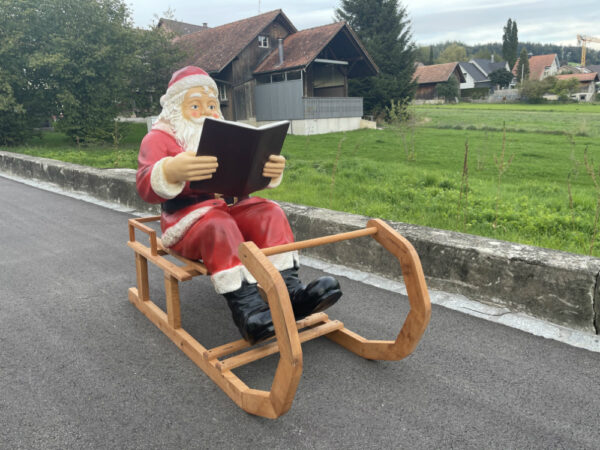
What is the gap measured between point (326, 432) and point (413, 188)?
4671 mm

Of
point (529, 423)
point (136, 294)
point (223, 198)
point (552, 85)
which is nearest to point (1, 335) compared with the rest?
point (136, 294)

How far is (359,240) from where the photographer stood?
150 inches

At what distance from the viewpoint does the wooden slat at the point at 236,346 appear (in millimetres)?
2291

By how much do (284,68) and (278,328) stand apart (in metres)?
19.3

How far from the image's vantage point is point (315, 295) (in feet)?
7.31

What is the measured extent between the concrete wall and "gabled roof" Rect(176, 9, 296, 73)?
700 inches

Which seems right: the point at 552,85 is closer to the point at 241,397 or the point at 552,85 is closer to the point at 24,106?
the point at 24,106

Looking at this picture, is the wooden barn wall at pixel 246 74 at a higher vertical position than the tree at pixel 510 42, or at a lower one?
lower

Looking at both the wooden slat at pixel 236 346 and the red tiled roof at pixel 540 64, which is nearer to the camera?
the wooden slat at pixel 236 346

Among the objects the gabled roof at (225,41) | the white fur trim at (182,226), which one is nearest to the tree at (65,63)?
the gabled roof at (225,41)

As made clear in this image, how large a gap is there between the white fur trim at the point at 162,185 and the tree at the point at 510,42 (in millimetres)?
85744

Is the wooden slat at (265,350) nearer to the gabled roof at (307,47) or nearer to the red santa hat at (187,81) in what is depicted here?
the red santa hat at (187,81)

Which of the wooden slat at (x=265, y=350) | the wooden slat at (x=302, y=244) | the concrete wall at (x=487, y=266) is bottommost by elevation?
the wooden slat at (x=265, y=350)

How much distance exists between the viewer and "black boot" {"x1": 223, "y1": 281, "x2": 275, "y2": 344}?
2.23 meters
